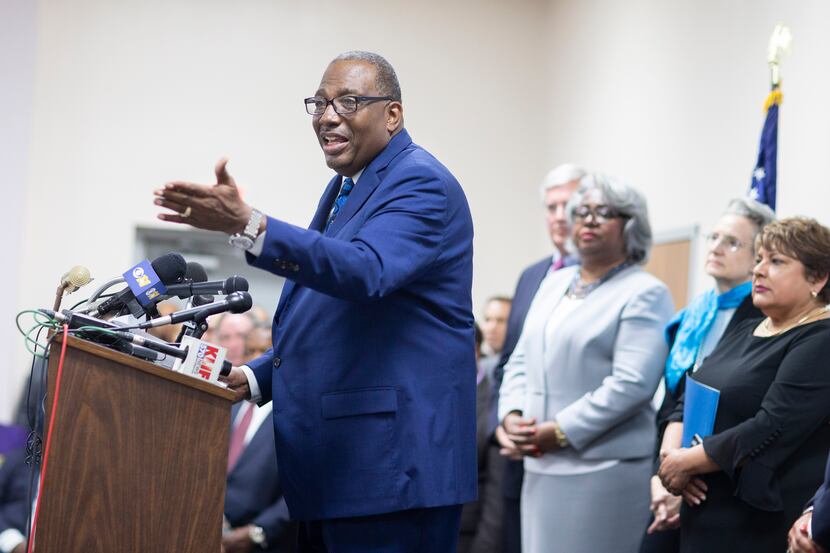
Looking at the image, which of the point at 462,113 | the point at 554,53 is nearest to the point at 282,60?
the point at 462,113

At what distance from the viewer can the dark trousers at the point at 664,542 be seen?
11.3ft

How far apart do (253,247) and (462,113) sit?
5956 millimetres

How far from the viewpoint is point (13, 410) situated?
725 cm

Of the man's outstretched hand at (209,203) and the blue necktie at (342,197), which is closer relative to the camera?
the man's outstretched hand at (209,203)

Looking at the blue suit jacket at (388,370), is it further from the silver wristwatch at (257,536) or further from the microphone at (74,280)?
the silver wristwatch at (257,536)

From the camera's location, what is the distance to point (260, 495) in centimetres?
452

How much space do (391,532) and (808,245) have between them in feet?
4.96

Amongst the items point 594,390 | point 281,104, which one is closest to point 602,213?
point 594,390

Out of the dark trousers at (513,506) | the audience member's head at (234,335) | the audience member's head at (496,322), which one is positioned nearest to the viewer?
the dark trousers at (513,506)

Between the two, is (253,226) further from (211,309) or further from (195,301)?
(195,301)

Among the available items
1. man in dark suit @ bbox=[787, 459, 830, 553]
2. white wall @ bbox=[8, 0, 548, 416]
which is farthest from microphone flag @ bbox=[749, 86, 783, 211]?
white wall @ bbox=[8, 0, 548, 416]

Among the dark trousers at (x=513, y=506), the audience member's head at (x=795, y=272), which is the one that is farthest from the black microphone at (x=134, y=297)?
the dark trousers at (x=513, y=506)

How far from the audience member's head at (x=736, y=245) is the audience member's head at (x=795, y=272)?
425 mm

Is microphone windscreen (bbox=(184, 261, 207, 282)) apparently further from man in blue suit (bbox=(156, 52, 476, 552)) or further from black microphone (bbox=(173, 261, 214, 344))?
man in blue suit (bbox=(156, 52, 476, 552))
